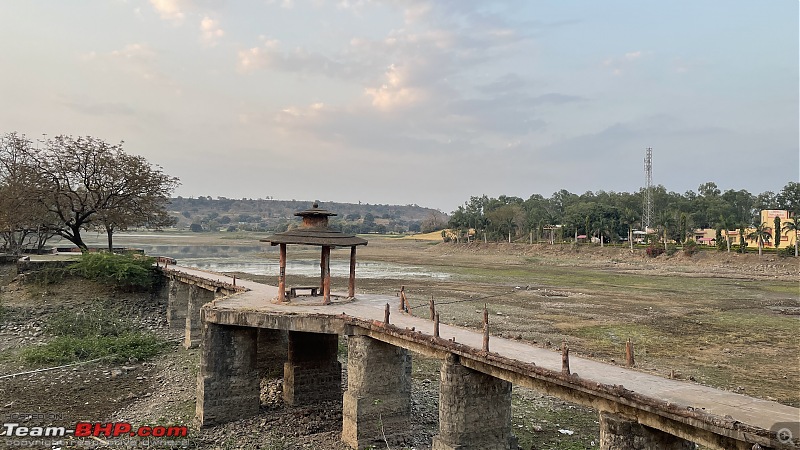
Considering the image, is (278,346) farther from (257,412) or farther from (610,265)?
(610,265)

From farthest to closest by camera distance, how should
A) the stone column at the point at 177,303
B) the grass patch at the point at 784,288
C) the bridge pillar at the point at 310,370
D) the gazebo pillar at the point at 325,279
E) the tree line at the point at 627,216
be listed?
the tree line at the point at 627,216 < the grass patch at the point at 784,288 < the stone column at the point at 177,303 < the gazebo pillar at the point at 325,279 < the bridge pillar at the point at 310,370

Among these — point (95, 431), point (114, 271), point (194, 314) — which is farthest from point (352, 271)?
point (114, 271)

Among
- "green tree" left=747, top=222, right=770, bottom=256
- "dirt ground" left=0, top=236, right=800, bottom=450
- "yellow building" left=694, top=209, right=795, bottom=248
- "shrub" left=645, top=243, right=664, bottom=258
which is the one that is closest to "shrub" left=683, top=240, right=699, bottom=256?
"shrub" left=645, top=243, right=664, bottom=258

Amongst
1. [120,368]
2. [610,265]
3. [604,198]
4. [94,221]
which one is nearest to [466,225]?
[604,198]

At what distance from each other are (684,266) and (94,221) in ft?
201

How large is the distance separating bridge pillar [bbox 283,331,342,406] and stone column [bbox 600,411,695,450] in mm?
10235

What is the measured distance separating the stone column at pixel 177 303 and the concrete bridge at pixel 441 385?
980 centimetres

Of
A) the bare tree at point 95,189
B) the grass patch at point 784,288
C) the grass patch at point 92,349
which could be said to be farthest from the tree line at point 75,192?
the grass patch at point 784,288

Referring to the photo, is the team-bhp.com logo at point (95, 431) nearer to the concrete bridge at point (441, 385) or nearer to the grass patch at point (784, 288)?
the concrete bridge at point (441, 385)

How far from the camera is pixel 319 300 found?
60.3ft

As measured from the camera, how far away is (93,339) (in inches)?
945

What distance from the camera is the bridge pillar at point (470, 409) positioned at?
1181 cm

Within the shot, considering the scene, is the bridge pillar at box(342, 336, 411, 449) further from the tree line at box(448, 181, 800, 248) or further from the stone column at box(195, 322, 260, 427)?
the tree line at box(448, 181, 800, 248)

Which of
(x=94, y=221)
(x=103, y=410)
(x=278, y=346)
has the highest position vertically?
(x=94, y=221)
